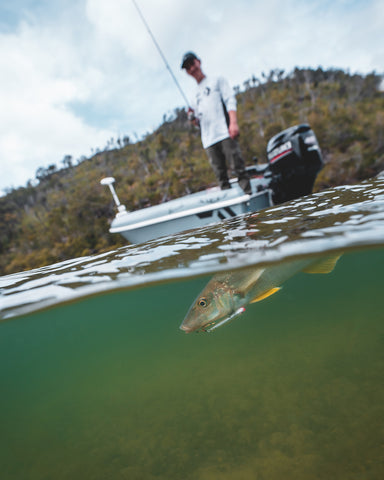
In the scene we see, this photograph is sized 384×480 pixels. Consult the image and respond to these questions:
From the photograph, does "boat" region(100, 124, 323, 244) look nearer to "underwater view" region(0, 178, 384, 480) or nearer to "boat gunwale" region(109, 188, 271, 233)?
"boat gunwale" region(109, 188, 271, 233)

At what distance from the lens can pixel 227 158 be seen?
5508 millimetres

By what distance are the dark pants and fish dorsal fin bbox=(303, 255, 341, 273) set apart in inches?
105

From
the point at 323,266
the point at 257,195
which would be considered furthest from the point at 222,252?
the point at 257,195

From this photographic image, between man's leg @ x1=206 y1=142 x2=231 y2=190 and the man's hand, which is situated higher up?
the man's hand

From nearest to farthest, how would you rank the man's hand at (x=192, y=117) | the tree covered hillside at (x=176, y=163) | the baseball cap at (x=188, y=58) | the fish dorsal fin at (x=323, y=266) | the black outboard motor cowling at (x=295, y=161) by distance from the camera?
the fish dorsal fin at (x=323, y=266) → the baseball cap at (x=188, y=58) → the black outboard motor cowling at (x=295, y=161) → the man's hand at (x=192, y=117) → the tree covered hillside at (x=176, y=163)

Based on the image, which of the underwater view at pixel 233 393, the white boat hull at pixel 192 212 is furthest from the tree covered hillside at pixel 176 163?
the underwater view at pixel 233 393

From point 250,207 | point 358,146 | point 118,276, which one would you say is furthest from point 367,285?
point 118,276

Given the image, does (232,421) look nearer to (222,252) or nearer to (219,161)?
(222,252)

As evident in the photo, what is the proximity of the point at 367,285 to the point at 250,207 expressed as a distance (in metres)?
8.62

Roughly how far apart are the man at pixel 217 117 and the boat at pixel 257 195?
0.49 m

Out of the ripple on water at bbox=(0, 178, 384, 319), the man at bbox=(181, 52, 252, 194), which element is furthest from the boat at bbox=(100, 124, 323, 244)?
the ripple on water at bbox=(0, 178, 384, 319)

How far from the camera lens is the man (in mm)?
4844

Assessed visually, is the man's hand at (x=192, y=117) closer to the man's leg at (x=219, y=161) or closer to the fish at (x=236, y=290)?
the man's leg at (x=219, y=161)

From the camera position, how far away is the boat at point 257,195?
502 centimetres
